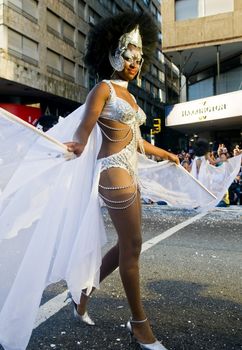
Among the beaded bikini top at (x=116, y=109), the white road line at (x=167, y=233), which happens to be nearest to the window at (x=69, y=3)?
the white road line at (x=167, y=233)

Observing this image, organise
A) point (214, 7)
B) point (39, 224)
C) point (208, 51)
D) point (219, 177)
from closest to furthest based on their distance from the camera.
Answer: point (39, 224) < point (219, 177) < point (214, 7) < point (208, 51)

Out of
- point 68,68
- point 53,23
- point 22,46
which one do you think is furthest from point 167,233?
point 68,68

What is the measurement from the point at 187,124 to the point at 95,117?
27.0m

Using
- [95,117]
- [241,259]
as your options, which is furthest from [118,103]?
[241,259]

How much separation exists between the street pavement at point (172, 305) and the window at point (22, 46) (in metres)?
26.4

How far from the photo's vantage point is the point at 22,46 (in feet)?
103

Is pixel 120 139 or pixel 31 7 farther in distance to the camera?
pixel 31 7

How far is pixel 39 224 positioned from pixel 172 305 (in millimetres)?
1604

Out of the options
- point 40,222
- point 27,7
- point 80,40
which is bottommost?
point 40,222

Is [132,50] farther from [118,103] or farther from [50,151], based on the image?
[50,151]

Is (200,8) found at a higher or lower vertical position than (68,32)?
lower

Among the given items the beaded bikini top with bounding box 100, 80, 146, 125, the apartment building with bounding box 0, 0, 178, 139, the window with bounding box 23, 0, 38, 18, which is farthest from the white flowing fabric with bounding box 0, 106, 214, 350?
the window with bounding box 23, 0, 38, 18

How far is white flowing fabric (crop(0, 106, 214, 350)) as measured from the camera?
8.59ft

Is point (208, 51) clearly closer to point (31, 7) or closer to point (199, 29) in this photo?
point (199, 29)
